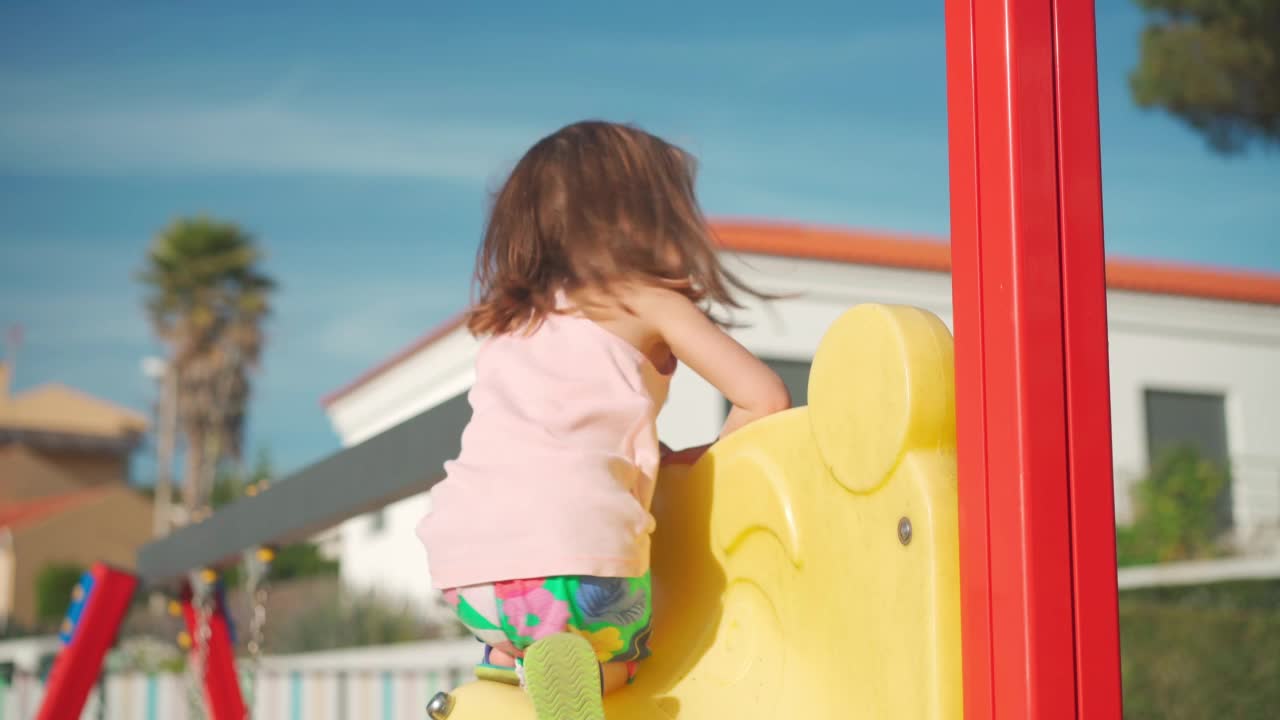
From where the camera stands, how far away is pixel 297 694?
4320 millimetres

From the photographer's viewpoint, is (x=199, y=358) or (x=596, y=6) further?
(x=199, y=358)

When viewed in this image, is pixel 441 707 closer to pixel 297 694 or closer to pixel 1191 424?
pixel 1191 424

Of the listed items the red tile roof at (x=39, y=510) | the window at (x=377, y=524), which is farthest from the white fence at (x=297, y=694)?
the red tile roof at (x=39, y=510)

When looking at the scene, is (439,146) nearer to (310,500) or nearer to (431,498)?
(310,500)

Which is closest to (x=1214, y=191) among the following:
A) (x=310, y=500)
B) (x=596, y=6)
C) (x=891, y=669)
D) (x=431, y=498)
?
(x=891, y=669)

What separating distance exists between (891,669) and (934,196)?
52cm

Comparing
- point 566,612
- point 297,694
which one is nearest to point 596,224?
point 566,612

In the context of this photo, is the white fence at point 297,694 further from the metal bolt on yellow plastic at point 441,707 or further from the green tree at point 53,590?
the green tree at point 53,590

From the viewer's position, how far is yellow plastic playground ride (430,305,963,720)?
2.87 ft

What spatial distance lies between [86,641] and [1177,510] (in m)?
2.40

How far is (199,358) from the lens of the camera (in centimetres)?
2759

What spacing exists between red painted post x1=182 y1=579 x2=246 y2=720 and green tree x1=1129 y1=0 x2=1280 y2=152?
2.29 m

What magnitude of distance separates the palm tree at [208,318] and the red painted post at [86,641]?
24185mm

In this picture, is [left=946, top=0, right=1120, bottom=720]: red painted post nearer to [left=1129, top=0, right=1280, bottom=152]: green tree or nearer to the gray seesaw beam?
[left=1129, top=0, right=1280, bottom=152]: green tree
